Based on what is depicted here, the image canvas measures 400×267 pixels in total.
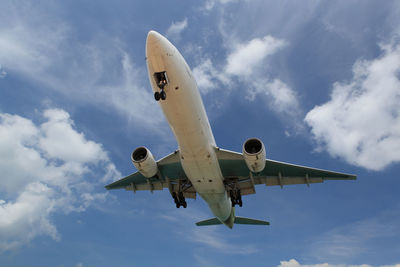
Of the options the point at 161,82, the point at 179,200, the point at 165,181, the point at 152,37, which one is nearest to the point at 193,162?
the point at 161,82

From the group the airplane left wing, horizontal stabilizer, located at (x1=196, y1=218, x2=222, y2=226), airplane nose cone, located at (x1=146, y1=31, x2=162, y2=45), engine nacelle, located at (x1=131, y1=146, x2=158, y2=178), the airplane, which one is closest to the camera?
airplane nose cone, located at (x1=146, y1=31, x2=162, y2=45)

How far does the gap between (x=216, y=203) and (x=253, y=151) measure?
4.79m

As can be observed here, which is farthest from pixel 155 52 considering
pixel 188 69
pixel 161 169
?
pixel 161 169

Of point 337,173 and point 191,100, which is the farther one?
point 337,173

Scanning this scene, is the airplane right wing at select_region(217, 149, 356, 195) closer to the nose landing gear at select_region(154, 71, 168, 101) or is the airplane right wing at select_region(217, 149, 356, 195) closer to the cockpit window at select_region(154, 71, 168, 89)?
the nose landing gear at select_region(154, 71, 168, 101)

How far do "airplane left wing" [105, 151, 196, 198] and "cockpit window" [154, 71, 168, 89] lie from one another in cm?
603

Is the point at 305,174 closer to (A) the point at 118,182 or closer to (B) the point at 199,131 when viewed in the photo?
(B) the point at 199,131

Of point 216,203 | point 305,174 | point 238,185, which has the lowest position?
point 216,203

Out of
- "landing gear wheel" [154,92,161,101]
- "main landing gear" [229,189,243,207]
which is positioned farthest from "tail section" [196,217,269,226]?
"landing gear wheel" [154,92,161,101]

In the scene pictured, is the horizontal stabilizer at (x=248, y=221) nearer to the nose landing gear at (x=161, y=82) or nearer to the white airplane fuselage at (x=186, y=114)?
the white airplane fuselage at (x=186, y=114)

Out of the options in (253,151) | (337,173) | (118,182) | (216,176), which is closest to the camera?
(253,151)

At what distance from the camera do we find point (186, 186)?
18031mm

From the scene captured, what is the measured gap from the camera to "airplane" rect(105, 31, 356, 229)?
10.9m

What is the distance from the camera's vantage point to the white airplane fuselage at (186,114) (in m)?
10.6
